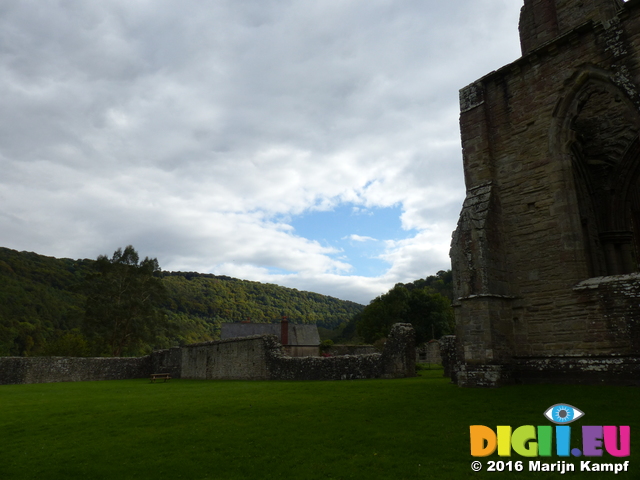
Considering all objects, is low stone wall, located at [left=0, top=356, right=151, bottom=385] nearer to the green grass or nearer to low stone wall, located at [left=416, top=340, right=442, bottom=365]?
the green grass

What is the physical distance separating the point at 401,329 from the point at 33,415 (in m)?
12.0

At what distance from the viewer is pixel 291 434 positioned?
6.36 m

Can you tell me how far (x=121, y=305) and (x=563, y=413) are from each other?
39579 millimetres

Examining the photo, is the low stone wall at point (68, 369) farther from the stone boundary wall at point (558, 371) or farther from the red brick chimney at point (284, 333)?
the stone boundary wall at point (558, 371)

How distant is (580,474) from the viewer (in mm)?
4324

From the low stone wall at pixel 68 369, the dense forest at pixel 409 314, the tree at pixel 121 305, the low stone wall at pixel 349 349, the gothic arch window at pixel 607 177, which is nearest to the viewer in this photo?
the gothic arch window at pixel 607 177

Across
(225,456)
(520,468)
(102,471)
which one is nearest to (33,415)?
(102,471)

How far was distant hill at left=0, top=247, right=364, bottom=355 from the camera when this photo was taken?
50688 millimetres

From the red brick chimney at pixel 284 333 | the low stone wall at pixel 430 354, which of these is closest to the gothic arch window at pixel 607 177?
the low stone wall at pixel 430 354

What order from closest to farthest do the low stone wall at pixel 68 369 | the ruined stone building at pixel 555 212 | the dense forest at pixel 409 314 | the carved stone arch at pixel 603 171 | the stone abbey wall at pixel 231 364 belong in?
1. the ruined stone building at pixel 555 212
2. the carved stone arch at pixel 603 171
3. the stone abbey wall at pixel 231 364
4. the low stone wall at pixel 68 369
5. the dense forest at pixel 409 314

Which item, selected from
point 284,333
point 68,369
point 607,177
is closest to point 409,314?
point 284,333

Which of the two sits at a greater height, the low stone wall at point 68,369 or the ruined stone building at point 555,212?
the ruined stone building at point 555,212

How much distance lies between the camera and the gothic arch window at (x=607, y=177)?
11.6 meters

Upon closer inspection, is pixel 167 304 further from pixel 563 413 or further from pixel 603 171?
pixel 563 413
